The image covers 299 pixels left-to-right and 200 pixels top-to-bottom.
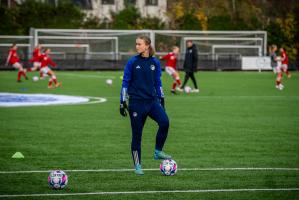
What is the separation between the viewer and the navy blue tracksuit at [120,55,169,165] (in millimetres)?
12109

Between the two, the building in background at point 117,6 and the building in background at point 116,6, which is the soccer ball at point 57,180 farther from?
the building in background at point 117,6

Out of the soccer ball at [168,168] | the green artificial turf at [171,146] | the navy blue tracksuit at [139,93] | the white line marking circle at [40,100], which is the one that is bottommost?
the white line marking circle at [40,100]

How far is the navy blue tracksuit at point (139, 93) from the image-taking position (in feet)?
39.7

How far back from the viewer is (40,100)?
28.8 metres

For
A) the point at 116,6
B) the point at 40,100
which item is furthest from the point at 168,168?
the point at 116,6

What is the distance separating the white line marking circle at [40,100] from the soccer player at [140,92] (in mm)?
14570

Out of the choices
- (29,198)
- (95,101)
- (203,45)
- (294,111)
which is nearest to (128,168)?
(29,198)

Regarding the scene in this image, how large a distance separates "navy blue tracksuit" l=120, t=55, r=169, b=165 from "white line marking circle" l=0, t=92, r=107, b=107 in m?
14.6

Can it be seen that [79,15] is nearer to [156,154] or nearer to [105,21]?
[105,21]

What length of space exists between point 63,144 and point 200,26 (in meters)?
54.5

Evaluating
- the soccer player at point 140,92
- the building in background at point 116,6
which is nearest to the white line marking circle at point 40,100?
the soccer player at point 140,92

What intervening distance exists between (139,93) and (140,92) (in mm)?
22

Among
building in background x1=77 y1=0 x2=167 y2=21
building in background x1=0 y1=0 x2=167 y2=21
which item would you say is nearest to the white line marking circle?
building in background x1=0 y1=0 x2=167 y2=21

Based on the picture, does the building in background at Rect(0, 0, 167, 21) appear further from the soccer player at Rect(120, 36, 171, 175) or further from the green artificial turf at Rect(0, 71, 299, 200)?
the soccer player at Rect(120, 36, 171, 175)
